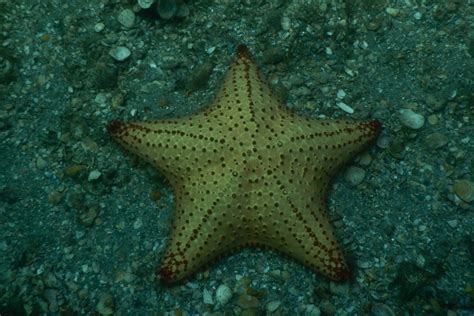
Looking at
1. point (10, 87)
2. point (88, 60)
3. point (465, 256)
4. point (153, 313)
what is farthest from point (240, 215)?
point (10, 87)

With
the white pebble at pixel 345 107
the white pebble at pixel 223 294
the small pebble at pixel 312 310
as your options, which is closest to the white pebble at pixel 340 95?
the white pebble at pixel 345 107

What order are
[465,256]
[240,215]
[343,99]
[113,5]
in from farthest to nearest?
[113,5], [343,99], [465,256], [240,215]

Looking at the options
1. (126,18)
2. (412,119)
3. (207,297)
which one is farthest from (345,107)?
(126,18)

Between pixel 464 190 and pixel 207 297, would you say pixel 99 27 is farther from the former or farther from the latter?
pixel 464 190

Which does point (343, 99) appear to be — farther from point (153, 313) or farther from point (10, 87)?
point (10, 87)

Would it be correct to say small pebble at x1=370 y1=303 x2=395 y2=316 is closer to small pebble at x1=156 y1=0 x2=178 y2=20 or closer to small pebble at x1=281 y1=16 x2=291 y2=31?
small pebble at x1=281 y1=16 x2=291 y2=31

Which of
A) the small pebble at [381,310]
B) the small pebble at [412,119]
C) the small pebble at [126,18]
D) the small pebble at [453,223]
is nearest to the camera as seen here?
the small pebble at [381,310]

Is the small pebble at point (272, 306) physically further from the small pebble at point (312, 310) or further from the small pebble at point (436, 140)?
the small pebble at point (436, 140)
